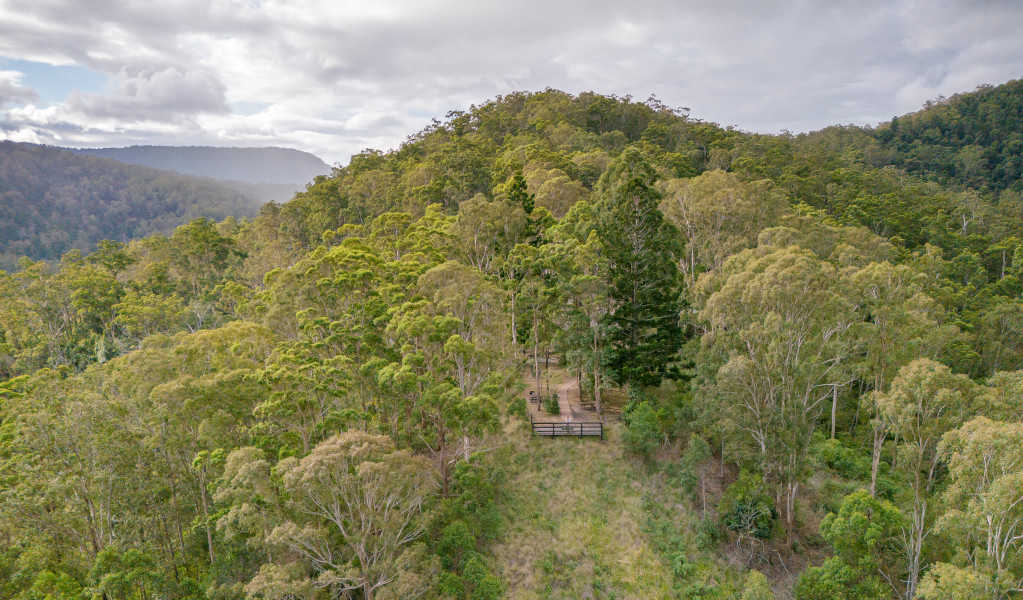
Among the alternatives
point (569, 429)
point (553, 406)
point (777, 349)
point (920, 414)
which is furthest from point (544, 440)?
point (920, 414)

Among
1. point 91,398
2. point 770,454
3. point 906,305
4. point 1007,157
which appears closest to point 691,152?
point 906,305

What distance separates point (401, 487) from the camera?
17578 mm

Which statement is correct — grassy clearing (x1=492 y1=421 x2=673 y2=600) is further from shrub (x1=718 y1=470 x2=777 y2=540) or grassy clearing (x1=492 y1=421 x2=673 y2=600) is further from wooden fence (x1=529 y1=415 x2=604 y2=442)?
shrub (x1=718 y1=470 x2=777 y2=540)

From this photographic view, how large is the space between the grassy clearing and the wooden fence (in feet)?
1.43

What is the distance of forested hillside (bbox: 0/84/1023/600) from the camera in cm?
1734

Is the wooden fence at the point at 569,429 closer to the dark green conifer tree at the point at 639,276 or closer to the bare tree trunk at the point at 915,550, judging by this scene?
the dark green conifer tree at the point at 639,276

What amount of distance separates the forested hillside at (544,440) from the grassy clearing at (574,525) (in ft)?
0.36

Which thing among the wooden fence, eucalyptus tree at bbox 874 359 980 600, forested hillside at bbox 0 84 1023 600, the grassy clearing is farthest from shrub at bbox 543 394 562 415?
eucalyptus tree at bbox 874 359 980 600

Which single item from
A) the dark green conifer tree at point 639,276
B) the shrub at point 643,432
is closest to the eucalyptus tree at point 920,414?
the shrub at point 643,432

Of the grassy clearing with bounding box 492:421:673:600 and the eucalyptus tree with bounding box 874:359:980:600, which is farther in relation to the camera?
the grassy clearing with bounding box 492:421:673:600

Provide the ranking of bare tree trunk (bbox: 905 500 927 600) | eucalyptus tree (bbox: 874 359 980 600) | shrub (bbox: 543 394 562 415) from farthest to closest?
1. shrub (bbox: 543 394 562 415)
2. eucalyptus tree (bbox: 874 359 980 600)
3. bare tree trunk (bbox: 905 500 927 600)

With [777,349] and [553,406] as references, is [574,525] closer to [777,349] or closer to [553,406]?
[553,406]

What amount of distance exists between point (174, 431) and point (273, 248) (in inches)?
1450

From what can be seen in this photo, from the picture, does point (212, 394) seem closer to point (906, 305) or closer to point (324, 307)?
point (324, 307)
